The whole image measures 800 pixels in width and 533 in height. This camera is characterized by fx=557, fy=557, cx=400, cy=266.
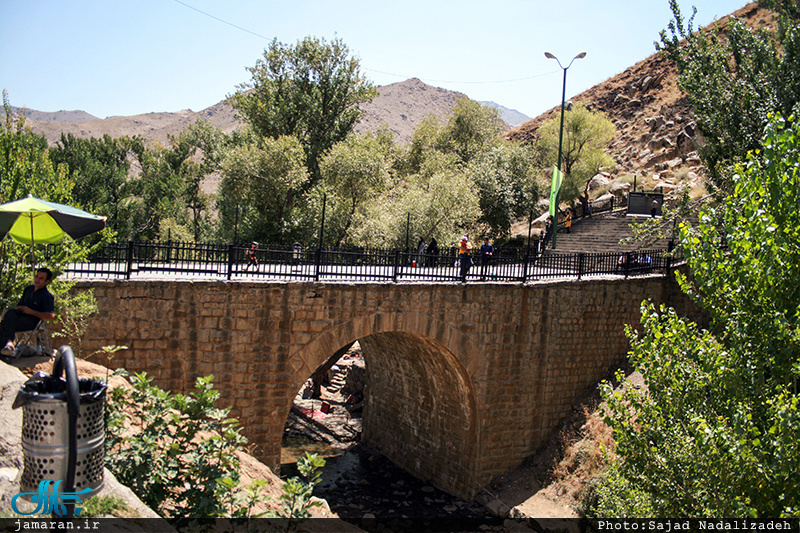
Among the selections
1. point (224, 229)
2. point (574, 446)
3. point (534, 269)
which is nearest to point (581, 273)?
point (534, 269)

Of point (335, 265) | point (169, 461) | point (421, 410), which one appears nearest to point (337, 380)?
point (421, 410)

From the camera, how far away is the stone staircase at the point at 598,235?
25.5m

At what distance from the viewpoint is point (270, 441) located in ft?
38.5

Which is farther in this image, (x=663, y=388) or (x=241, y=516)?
(x=663, y=388)

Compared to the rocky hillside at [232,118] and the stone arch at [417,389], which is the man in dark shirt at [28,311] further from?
the rocky hillside at [232,118]

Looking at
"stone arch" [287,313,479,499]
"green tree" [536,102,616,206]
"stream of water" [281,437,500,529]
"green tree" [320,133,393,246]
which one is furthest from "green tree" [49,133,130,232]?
"green tree" [536,102,616,206]

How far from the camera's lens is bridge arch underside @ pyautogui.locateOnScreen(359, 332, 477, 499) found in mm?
15125

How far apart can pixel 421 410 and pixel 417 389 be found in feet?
2.23

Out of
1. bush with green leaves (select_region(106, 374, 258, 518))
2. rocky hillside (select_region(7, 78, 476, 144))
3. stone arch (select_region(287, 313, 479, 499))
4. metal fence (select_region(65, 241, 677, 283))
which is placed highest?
rocky hillside (select_region(7, 78, 476, 144))

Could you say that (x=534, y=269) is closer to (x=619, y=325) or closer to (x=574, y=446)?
(x=619, y=325)

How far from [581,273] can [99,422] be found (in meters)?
14.4

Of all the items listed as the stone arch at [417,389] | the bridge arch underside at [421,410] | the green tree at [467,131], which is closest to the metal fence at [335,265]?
the stone arch at [417,389]

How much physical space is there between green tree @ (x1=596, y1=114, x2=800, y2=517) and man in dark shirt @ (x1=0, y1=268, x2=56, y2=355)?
781cm

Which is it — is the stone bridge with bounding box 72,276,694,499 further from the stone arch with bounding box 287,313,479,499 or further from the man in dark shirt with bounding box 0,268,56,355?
the man in dark shirt with bounding box 0,268,56,355
